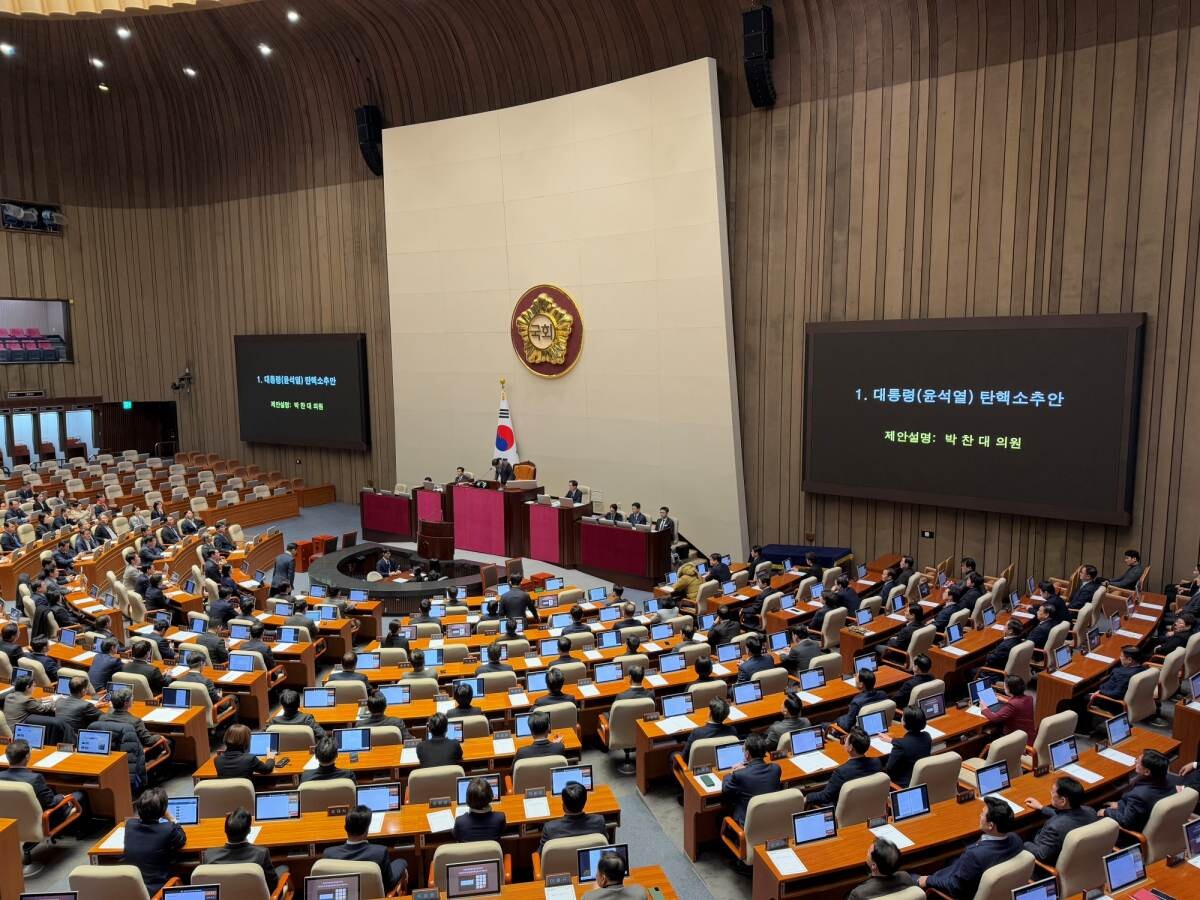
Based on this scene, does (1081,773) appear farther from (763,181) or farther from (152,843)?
(763,181)

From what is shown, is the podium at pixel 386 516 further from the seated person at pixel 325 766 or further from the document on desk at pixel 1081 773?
the document on desk at pixel 1081 773

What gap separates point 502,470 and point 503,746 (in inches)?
407

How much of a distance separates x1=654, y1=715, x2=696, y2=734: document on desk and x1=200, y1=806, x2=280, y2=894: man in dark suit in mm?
3140

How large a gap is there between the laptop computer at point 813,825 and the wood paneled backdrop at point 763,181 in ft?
29.7

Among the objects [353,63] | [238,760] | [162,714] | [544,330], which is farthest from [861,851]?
[353,63]

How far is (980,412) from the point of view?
12.8 meters

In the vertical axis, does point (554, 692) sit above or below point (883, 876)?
below

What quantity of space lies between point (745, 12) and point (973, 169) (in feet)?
Result: 14.8

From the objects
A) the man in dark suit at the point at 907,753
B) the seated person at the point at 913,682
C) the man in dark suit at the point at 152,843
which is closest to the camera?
the man in dark suit at the point at 152,843

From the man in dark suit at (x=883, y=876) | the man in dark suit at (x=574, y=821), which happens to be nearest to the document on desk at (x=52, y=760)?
the man in dark suit at (x=574, y=821)

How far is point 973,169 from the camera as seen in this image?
12.9 metres

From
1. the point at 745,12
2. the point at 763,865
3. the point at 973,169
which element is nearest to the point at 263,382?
the point at 745,12

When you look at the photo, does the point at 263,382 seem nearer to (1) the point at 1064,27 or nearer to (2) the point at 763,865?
(1) the point at 1064,27

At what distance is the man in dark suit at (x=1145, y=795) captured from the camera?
5.22 meters
